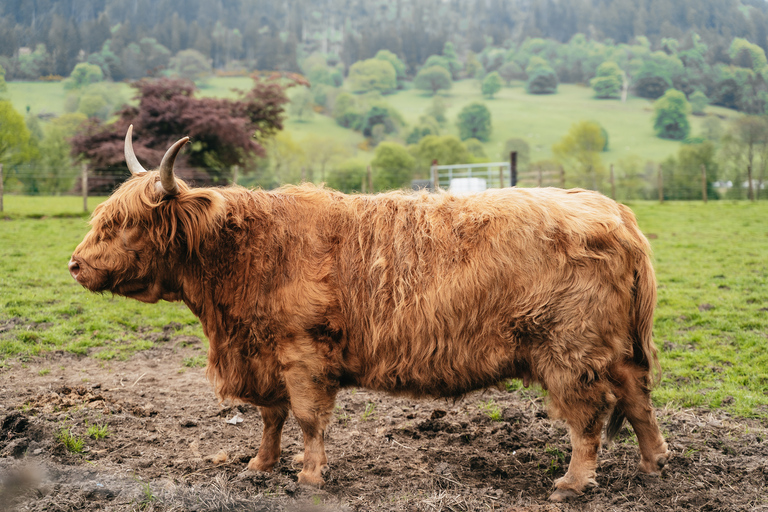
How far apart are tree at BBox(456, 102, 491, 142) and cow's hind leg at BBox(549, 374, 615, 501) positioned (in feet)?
269

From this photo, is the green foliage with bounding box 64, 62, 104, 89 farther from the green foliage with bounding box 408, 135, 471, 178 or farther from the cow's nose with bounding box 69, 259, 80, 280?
the cow's nose with bounding box 69, 259, 80, 280

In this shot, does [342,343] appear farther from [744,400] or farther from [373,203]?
[744,400]

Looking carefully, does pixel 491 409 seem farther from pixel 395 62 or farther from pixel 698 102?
pixel 395 62

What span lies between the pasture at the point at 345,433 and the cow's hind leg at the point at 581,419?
3.9 inches

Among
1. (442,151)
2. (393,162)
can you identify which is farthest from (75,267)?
(442,151)

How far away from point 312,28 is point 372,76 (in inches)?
1213

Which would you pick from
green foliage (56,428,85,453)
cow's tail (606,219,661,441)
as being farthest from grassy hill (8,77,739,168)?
cow's tail (606,219,661,441)

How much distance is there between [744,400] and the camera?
435 centimetres

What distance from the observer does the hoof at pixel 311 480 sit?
3.16 m

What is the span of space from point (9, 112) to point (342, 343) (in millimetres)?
22926

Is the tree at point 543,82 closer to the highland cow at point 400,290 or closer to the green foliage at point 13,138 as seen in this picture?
the green foliage at point 13,138

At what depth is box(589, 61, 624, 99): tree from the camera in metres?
103

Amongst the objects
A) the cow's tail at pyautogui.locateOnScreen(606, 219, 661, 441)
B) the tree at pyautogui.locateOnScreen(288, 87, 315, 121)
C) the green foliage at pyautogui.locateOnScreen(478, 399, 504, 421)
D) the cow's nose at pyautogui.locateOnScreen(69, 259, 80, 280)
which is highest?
the tree at pyautogui.locateOnScreen(288, 87, 315, 121)

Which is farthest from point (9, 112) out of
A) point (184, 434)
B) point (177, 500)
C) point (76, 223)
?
point (177, 500)
